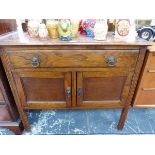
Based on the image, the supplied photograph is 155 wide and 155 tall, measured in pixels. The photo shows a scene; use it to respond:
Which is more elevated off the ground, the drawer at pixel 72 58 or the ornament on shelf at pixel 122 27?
the ornament on shelf at pixel 122 27

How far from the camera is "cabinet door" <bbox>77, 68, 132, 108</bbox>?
0.96 meters

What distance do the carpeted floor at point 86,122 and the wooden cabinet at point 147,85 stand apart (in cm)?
24

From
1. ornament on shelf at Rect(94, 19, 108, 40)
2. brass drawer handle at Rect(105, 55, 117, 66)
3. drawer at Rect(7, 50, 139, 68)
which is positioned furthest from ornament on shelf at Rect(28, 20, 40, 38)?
brass drawer handle at Rect(105, 55, 117, 66)

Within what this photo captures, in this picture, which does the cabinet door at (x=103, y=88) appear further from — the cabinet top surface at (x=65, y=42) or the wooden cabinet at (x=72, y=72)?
the cabinet top surface at (x=65, y=42)

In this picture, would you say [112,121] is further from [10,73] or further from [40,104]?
[10,73]

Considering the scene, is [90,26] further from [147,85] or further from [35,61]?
[147,85]

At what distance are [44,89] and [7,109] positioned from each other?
0.34 metres

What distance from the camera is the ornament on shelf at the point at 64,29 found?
843 mm

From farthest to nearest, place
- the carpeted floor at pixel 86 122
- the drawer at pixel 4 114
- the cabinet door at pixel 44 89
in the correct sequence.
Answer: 1. the carpeted floor at pixel 86 122
2. the drawer at pixel 4 114
3. the cabinet door at pixel 44 89

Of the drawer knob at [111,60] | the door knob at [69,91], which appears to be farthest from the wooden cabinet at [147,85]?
the door knob at [69,91]

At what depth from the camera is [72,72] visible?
0.94 meters

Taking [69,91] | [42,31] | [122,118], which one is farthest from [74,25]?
[122,118]

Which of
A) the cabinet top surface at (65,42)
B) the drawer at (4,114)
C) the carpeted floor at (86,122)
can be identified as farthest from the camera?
the carpeted floor at (86,122)
